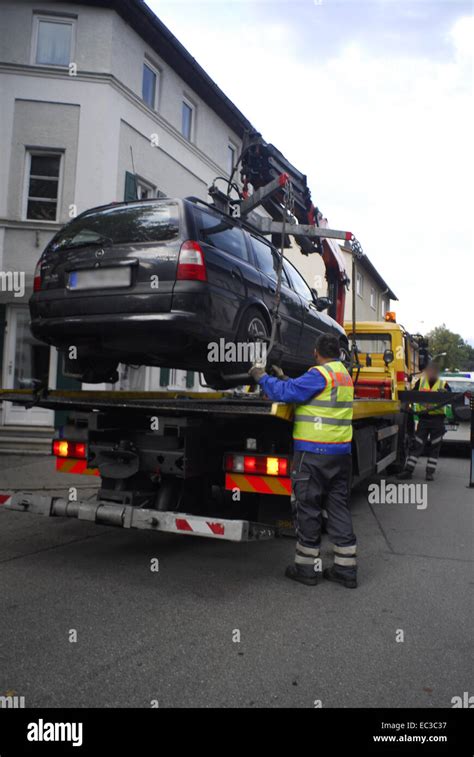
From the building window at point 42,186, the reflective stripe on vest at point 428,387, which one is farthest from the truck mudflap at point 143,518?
the building window at point 42,186

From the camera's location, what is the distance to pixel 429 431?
9578 millimetres

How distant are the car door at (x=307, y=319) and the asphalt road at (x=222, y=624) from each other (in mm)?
2203

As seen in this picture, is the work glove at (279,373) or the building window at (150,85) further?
the building window at (150,85)

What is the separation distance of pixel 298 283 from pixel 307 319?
55cm

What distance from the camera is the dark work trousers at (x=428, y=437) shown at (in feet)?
31.0

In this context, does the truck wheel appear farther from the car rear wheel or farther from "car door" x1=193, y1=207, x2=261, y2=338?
"car door" x1=193, y1=207, x2=261, y2=338

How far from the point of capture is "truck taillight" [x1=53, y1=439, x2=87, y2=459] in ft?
15.7

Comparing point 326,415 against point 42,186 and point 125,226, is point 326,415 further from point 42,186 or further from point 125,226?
point 42,186

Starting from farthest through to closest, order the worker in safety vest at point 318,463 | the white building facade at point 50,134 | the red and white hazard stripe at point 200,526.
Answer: the white building facade at point 50,134 < the worker in safety vest at point 318,463 < the red and white hazard stripe at point 200,526

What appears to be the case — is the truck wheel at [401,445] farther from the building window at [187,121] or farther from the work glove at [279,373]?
the building window at [187,121]
